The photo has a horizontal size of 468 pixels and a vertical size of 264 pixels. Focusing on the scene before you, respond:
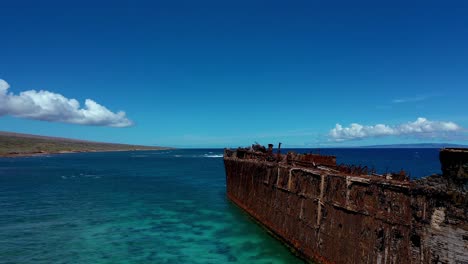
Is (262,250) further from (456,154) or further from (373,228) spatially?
(456,154)

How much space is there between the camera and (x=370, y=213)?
12.9 meters

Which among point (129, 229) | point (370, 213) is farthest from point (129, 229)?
point (370, 213)

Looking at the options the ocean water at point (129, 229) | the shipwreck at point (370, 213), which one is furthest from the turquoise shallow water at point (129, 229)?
the shipwreck at point (370, 213)

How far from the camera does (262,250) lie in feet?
64.6

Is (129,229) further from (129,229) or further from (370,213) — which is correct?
(370,213)

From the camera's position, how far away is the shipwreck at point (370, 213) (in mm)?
10000

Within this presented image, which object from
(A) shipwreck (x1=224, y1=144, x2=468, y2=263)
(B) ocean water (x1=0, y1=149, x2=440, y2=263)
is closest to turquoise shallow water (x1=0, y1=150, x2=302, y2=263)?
(B) ocean water (x1=0, y1=149, x2=440, y2=263)

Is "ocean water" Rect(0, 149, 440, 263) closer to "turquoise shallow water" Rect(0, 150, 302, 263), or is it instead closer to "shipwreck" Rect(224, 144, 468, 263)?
"turquoise shallow water" Rect(0, 150, 302, 263)

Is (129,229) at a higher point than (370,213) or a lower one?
lower

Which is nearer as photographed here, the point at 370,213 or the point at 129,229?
the point at 370,213

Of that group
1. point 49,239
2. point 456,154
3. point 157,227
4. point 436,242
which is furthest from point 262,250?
point 49,239

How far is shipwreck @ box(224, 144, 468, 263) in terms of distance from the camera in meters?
10.0

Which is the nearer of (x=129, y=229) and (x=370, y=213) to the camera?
(x=370, y=213)

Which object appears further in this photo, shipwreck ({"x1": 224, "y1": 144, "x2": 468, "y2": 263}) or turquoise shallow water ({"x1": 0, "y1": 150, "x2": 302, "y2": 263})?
turquoise shallow water ({"x1": 0, "y1": 150, "x2": 302, "y2": 263})
